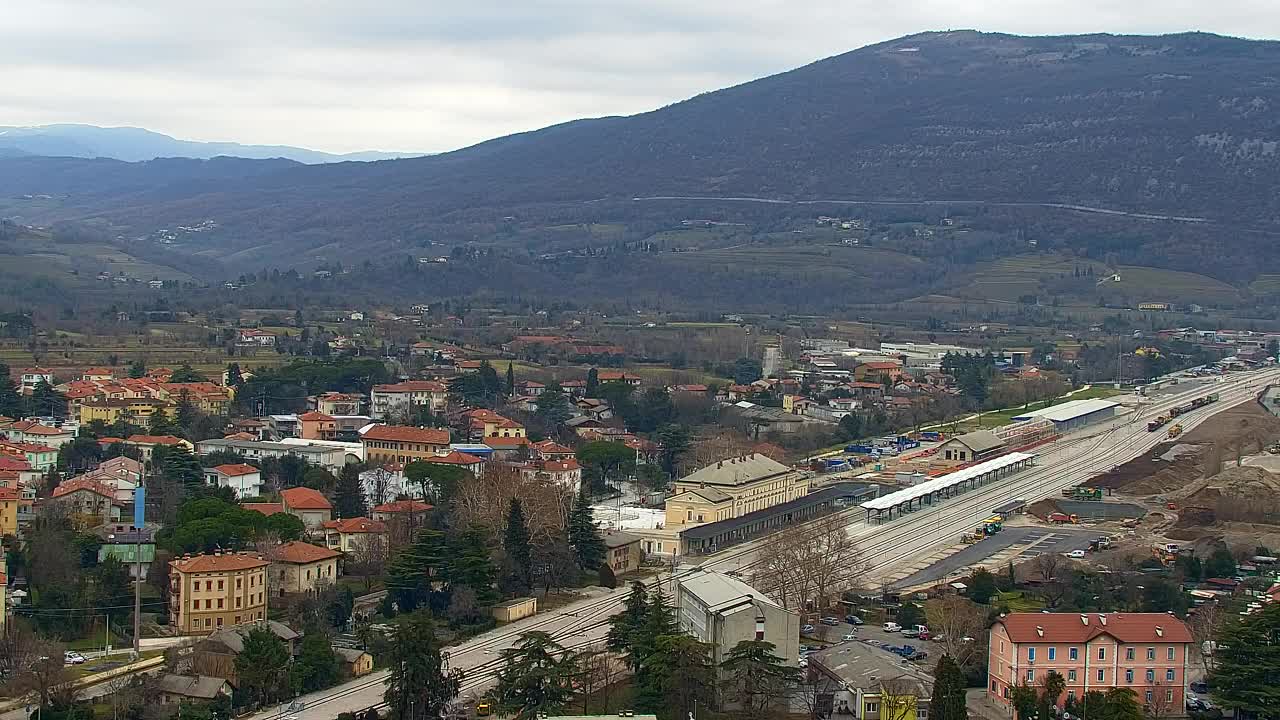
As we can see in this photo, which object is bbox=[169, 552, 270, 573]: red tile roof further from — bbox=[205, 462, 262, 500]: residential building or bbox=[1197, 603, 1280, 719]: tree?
bbox=[1197, 603, 1280, 719]: tree

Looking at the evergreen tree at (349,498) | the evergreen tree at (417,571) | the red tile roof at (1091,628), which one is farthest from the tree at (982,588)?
the evergreen tree at (349,498)

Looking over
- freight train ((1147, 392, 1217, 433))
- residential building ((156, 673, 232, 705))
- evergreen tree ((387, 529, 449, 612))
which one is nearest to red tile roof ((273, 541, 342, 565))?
evergreen tree ((387, 529, 449, 612))

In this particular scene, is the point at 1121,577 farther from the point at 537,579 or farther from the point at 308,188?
the point at 308,188

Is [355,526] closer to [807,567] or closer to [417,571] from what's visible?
[417,571]

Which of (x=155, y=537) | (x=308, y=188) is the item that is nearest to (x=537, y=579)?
(x=155, y=537)

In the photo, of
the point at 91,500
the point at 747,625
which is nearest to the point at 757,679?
the point at 747,625

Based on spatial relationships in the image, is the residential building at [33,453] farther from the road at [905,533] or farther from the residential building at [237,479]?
the road at [905,533]
